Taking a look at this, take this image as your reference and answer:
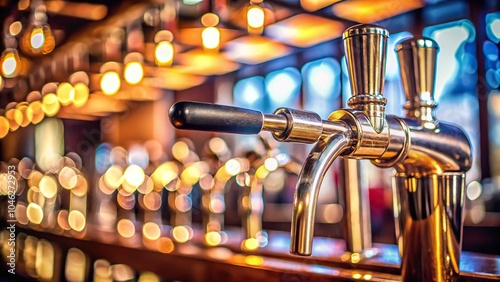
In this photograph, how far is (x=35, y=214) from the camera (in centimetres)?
369

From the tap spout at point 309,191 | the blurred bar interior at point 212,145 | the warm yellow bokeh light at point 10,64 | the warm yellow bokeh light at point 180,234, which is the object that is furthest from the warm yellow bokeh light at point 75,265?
the tap spout at point 309,191

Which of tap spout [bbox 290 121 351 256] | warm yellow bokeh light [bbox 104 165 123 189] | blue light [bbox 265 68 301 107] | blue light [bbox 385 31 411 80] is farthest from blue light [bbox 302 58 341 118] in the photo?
tap spout [bbox 290 121 351 256]

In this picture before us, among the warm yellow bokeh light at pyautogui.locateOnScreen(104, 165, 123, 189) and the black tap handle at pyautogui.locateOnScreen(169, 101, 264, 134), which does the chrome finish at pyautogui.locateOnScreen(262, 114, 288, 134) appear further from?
the warm yellow bokeh light at pyautogui.locateOnScreen(104, 165, 123, 189)

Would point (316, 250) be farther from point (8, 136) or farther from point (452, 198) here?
point (8, 136)

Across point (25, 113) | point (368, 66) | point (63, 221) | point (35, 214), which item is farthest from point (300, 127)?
point (25, 113)

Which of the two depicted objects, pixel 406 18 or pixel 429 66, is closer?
pixel 429 66

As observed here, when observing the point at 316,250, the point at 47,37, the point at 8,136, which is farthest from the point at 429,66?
the point at 8,136

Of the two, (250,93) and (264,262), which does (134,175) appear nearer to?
(264,262)

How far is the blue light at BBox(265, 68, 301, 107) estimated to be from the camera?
702cm

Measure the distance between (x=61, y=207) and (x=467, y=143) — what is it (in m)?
4.04

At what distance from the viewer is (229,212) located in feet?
21.8

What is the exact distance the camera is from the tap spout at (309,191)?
1.75 ft

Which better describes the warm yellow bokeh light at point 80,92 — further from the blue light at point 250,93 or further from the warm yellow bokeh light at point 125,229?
the blue light at point 250,93

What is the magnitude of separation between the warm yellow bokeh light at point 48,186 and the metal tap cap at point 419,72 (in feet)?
11.7
